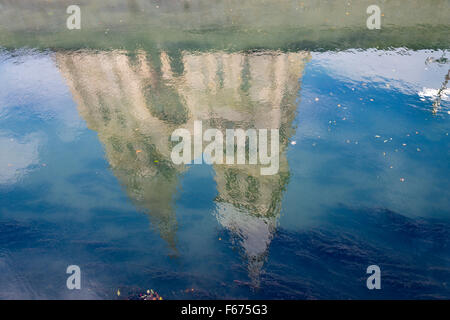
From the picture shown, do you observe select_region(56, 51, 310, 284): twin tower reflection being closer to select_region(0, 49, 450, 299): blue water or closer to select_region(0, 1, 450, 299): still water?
select_region(0, 1, 450, 299): still water

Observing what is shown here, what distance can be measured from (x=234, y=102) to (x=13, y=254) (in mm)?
13688

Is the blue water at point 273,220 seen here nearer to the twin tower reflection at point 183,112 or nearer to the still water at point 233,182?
the still water at point 233,182

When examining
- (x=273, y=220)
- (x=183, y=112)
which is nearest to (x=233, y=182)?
(x=273, y=220)

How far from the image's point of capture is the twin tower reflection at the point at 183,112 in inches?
516

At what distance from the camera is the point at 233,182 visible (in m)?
13.8

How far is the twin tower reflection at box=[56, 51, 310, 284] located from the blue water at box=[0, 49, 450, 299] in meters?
0.22

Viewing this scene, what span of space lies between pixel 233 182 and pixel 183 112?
23.1 feet

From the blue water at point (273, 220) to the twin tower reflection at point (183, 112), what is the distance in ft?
0.74

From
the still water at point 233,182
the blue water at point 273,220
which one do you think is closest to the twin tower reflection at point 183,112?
the still water at point 233,182

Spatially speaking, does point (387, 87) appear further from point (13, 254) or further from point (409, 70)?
point (13, 254)

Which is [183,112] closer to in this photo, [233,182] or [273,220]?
[233,182]

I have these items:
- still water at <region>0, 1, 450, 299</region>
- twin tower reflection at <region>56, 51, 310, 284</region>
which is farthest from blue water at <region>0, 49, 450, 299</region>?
twin tower reflection at <region>56, 51, 310, 284</region>

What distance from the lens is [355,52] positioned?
2348cm
